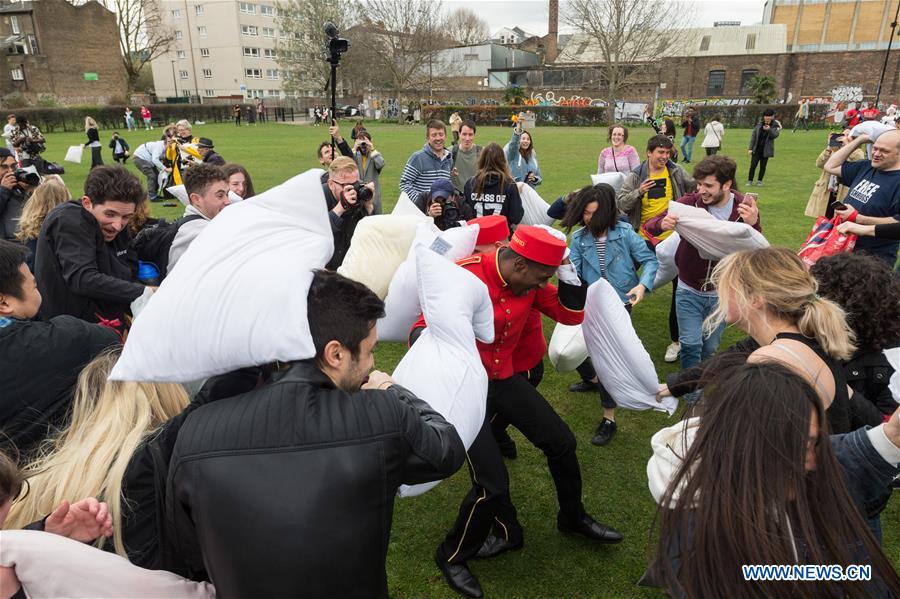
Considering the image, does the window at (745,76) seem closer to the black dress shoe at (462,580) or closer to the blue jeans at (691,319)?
the blue jeans at (691,319)

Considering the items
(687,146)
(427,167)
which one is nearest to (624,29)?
(687,146)

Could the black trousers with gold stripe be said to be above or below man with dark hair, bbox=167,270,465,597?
below

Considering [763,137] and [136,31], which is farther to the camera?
[136,31]

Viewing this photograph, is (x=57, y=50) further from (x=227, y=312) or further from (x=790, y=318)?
(x=790, y=318)

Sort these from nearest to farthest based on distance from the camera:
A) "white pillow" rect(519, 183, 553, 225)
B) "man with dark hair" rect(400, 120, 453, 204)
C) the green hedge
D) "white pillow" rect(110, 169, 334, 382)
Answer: "white pillow" rect(110, 169, 334, 382)
"white pillow" rect(519, 183, 553, 225)
"man with dark hair" rect(400, 120, 453, 204)
the green hedge

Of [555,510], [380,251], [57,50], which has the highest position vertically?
[57,50]

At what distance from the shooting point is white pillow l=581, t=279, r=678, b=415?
9.98ft

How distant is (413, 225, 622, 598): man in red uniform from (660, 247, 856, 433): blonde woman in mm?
765

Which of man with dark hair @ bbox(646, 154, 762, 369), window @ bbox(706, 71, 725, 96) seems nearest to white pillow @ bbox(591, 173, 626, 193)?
man with dark hair @ bbox(646, 154, 762, 369)

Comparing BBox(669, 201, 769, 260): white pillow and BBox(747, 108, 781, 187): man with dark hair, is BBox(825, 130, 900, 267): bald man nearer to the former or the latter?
BBox(669, 201, 769, 260): white pillow

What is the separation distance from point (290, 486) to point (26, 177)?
5595 mm

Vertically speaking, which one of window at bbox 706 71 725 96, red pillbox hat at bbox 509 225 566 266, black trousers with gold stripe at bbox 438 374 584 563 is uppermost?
window at bbox 706 71 725 96

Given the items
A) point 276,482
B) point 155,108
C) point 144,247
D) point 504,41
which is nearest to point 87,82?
point 155,108

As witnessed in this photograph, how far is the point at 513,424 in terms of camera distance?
2740 mm
